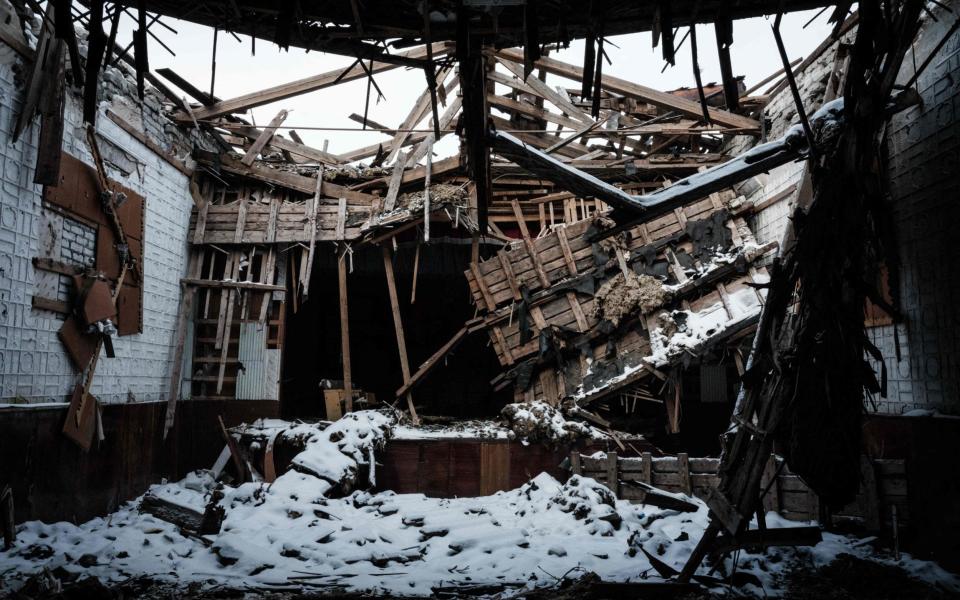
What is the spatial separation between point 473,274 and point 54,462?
24.4ft

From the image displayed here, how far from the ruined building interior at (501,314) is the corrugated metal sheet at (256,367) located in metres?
0.05

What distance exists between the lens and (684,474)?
8312 millimetres

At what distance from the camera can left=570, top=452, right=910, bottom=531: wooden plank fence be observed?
602cm

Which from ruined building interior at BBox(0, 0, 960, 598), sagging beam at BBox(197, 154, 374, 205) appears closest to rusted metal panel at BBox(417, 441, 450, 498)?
ruined building interior at BBox(0, 0, 960, 598)

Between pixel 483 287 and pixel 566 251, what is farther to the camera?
pixel 483 287

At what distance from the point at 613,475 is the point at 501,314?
398 cm

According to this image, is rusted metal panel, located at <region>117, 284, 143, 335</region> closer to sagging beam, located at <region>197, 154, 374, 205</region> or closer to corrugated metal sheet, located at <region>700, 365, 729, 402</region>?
sagging beam, located at <region>197, 154, 374, 205</region>

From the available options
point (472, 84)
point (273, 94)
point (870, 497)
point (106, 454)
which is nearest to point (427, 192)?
point (273, 94)

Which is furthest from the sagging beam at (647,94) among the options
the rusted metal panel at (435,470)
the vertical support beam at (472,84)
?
the rusted metal panel at (435,470)

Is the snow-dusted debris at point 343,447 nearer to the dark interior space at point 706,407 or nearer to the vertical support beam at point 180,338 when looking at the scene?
the vertical support beam at point 180,338

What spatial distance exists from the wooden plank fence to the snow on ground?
0.31 m

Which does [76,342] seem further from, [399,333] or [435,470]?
[435,470]

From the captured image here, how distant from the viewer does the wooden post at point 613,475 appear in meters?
8.69

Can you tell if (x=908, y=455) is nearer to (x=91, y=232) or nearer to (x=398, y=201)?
(x=398, y=201)
